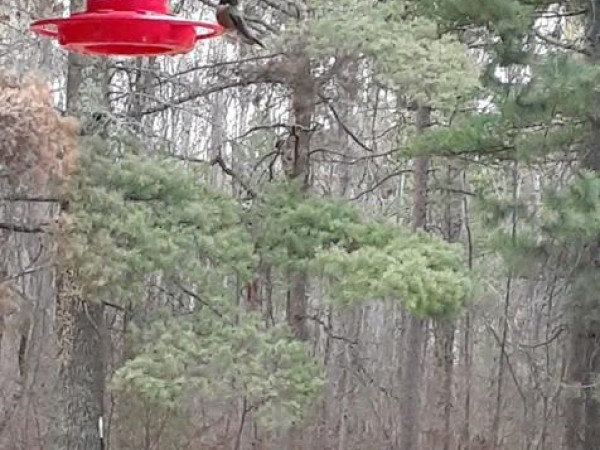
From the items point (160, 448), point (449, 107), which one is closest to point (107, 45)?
point (449, 107)

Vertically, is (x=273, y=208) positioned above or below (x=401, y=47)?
below

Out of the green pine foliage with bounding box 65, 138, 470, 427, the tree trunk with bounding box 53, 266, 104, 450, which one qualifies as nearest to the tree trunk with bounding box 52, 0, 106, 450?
the tree trunk with bounding box 53, 266, 104, 450

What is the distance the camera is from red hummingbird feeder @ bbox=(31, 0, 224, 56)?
2225 mm

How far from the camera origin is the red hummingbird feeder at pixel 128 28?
2225mm

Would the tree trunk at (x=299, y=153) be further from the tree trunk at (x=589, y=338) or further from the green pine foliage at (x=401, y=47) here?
the tree trunk at (x=589, y=338)

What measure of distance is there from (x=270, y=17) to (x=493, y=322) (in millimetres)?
4180

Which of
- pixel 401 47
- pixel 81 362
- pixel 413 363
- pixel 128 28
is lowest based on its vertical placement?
pixel 413 363

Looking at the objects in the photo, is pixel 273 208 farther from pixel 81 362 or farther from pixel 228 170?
pixel 81 362

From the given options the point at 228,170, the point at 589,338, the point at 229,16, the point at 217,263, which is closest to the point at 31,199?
the point at 217,263

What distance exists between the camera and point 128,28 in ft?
7.29

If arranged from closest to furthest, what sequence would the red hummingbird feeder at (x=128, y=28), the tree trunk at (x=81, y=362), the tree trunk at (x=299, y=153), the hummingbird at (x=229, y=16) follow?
the red hummingbird feeder at (x=128, y=28)
the hummingbird at (x=229, y=16)
the tree trunk at (x=81, y=362)
the tree trunk at (x=299, y=153)

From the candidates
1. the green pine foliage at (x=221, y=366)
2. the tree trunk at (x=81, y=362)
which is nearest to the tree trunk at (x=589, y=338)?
the green pine foliage at (x=221, y=366)

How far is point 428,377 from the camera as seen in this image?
10805 millimetres

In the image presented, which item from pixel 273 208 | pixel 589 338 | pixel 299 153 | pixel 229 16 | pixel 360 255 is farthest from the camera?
pixel 299 153
